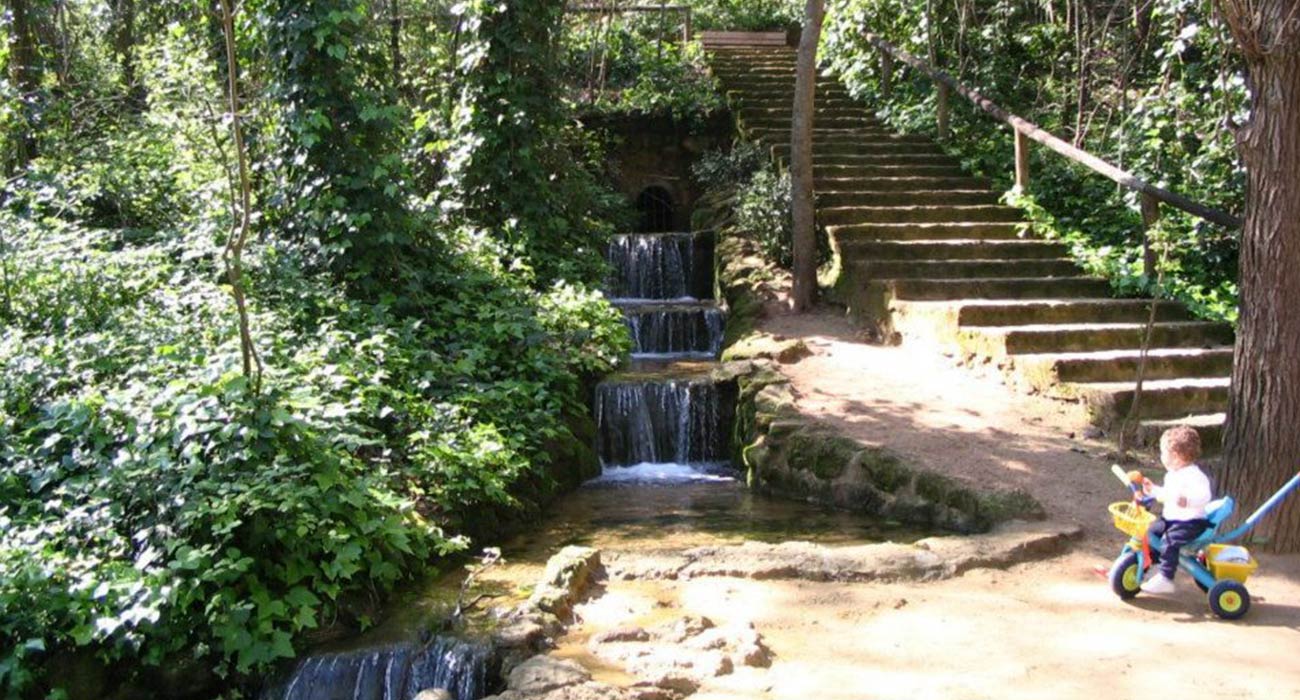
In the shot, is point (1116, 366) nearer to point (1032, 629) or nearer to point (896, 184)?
point (1032, 629)

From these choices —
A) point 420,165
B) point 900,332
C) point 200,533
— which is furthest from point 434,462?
point 420,165

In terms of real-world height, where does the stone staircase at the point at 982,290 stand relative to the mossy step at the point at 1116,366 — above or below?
above

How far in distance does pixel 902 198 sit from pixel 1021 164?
4.47ft

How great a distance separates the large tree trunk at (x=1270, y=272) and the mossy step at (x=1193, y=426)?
1901mm

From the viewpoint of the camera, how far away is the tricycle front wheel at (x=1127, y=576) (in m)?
5.29

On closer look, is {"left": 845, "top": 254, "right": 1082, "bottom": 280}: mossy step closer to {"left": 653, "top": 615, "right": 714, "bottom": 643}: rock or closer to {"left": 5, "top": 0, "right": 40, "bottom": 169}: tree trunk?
{"left": 653, "top": 615, "right": 714, "bottom": 643}: rock

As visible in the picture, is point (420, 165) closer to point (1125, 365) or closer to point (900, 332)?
point (900, 332)

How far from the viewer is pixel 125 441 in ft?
19.5

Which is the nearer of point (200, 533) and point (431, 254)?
point (200, 533)

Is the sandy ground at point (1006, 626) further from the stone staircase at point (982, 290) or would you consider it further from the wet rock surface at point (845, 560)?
the stone staircase at point (982, 290)

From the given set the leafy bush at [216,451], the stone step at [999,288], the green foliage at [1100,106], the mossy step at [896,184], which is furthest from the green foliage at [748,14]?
the leafy bush at [216,451]

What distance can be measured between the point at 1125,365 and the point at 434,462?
221 inches

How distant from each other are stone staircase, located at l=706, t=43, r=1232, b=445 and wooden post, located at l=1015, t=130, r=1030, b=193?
313mm

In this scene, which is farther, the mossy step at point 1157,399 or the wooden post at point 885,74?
the wooden post at point 885,74
